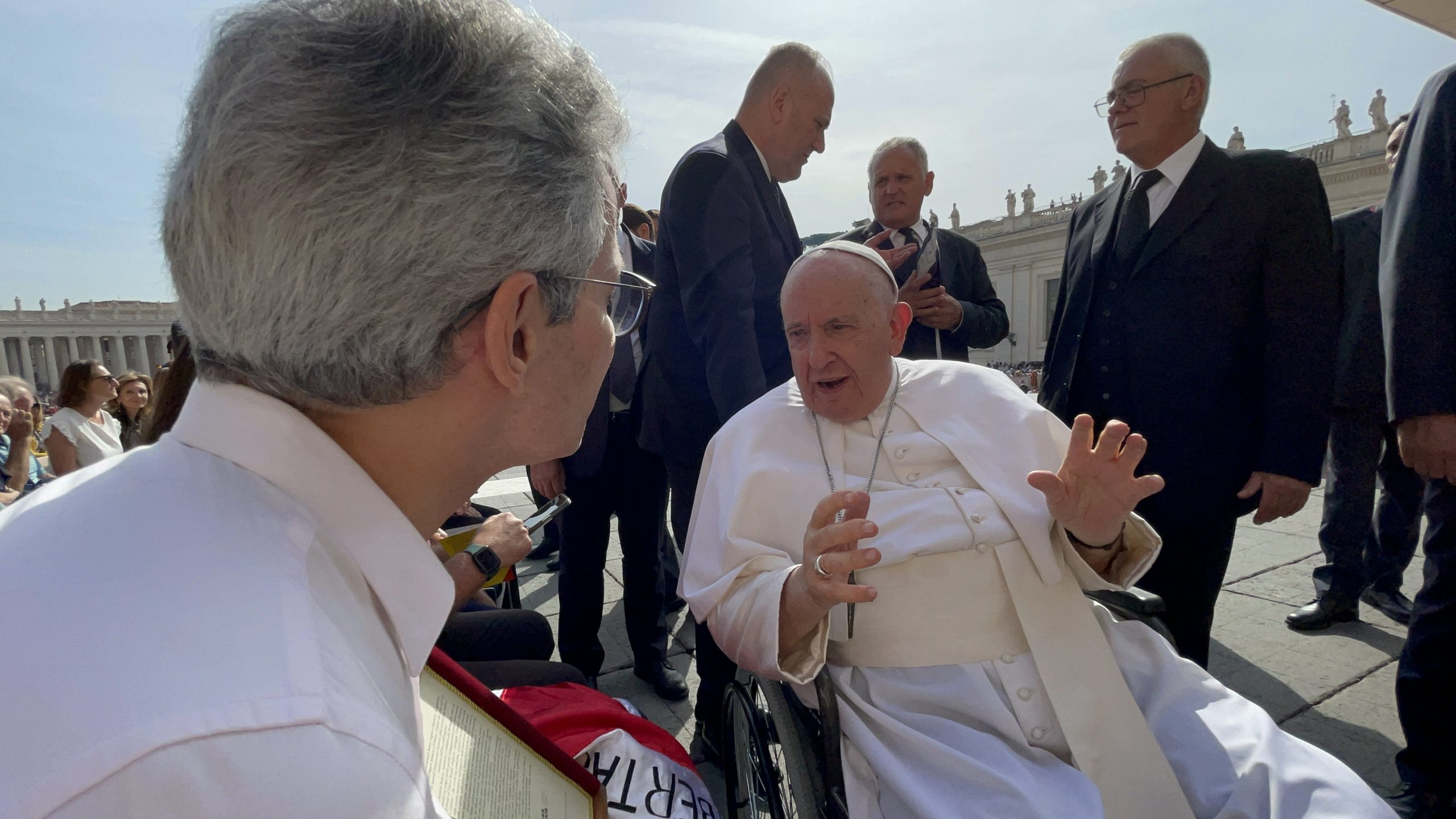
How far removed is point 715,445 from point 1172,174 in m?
2.06

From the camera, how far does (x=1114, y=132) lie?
2.92 meters

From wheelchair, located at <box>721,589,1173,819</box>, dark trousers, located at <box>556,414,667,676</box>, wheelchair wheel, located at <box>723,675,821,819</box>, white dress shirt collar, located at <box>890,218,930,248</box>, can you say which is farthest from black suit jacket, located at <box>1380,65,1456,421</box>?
dark trousers, located at <box>556,414,667,676</box>

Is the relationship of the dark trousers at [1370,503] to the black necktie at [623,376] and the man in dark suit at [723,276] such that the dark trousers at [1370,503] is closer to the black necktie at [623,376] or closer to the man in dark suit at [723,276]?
the man in dark suit at [723,276]

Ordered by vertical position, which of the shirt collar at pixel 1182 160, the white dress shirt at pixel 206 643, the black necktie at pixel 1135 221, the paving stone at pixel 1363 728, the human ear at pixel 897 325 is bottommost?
the paving stone at pixel 1363 728

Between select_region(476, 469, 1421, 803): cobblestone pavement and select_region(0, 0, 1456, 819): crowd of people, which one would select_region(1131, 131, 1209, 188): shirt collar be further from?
select_region(476, 469, 1421, 803): cobblestone pavement

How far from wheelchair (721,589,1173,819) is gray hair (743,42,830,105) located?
218 centimetres

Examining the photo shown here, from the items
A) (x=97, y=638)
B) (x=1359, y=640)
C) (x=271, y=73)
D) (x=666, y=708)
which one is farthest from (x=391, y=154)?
(x=1359, y=640)

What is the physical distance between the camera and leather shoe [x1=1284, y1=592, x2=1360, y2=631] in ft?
12.1

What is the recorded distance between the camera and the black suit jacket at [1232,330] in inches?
97.3

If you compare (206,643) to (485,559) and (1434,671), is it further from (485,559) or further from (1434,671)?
(1434,671)

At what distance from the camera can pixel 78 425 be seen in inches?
245

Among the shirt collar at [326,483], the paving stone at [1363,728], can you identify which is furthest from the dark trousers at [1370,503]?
the shirt collar at [326,483]

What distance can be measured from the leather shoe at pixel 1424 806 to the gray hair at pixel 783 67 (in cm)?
312

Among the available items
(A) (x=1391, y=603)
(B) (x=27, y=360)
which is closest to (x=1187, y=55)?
(A) (x=1391, y=603)
